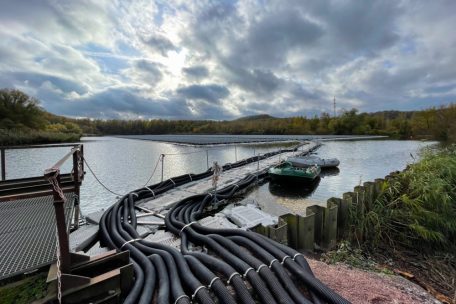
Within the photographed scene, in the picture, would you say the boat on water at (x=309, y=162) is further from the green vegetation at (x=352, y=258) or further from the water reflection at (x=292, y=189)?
the green vegetation at (x=352, y=258)

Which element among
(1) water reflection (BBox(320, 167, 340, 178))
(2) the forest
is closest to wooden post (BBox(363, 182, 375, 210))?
(1) water reflection (BBox(320, 167, 340, 178))

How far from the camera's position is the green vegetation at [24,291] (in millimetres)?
1981

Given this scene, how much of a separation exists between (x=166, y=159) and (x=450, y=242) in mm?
14646

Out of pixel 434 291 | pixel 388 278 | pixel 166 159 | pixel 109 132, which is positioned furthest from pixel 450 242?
pixel 109 132

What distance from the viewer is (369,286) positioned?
2979 millimetres

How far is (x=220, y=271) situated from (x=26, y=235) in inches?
89.8

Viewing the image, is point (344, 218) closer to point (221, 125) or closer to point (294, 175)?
point (294, 175)

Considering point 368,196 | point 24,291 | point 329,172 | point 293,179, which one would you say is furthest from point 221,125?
point 24,291

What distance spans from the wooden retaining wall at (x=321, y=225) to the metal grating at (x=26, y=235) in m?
2.81

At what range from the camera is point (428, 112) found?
46.6 m

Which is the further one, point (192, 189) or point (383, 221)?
point (192, 189)

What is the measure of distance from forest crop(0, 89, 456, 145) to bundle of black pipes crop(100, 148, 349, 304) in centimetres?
1998

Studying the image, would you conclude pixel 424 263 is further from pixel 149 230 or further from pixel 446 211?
pixel 149 230

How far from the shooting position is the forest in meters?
26.6
